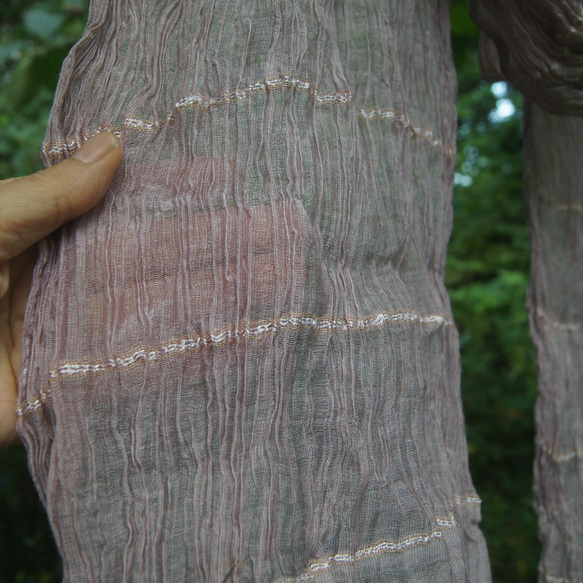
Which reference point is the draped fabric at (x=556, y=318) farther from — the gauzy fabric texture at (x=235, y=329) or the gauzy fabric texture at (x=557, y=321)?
the gauzy fabric texture at (x=235, y=329)

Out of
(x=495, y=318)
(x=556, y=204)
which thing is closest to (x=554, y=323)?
(x=556, y=204)

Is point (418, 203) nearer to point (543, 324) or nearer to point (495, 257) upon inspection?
point (543, 324)

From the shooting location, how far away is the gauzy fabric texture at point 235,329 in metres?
0.64

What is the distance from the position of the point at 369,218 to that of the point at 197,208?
234mm

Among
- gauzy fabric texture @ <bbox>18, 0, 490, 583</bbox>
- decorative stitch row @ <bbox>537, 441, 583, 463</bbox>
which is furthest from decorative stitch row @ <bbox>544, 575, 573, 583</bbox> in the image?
gauzy fabric texture @ <bbox>18, 0, 490, 583</bbox>

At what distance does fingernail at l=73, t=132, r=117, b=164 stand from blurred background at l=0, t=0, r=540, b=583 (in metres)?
0.80

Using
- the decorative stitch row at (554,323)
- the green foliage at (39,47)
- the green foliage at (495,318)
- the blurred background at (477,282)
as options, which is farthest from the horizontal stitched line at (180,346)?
the green foliage at (495,318)

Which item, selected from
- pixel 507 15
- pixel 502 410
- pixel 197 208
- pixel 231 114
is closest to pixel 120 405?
pixel 197 208

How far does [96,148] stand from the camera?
705 mm

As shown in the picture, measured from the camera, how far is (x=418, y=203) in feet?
2.84

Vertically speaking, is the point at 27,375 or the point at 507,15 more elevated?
the point at 507,15

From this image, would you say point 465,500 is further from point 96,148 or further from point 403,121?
point 96,148

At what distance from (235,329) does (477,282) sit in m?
2.90

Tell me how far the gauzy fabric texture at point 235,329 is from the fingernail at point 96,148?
28mm
